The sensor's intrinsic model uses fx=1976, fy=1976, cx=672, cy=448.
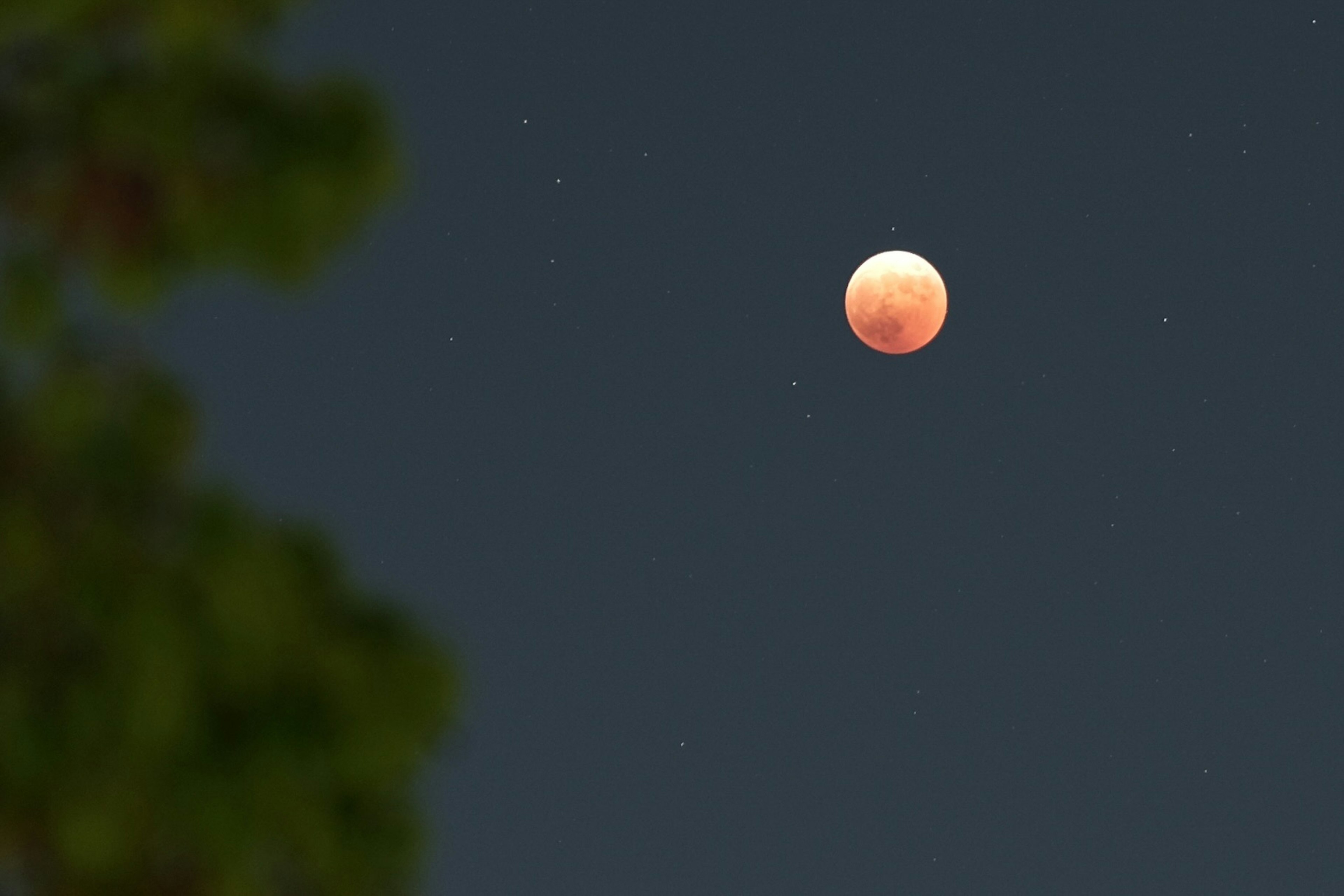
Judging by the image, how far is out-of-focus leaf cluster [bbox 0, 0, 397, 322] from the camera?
2520 millimetres

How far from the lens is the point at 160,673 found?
7.70ft

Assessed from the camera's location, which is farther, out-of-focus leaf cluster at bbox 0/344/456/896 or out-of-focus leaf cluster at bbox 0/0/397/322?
out-of-focus leaf cluster at bbox 0/0/397/322

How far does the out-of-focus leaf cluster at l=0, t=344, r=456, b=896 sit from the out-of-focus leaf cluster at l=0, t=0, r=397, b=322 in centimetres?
17

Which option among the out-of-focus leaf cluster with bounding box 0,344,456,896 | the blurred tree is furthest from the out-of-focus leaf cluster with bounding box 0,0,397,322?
the out-of-focus leaf cluster with bounding box 0,344,456,896

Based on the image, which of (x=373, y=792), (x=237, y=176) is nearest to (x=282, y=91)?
(x=237, y=176)

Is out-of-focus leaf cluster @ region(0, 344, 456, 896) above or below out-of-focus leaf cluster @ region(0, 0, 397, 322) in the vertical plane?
below

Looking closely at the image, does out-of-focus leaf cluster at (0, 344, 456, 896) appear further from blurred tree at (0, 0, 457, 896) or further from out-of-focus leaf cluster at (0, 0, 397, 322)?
out-of-focus leaf cluster at (0, 0, 397, 322)

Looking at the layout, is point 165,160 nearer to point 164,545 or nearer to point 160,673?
point 164,545

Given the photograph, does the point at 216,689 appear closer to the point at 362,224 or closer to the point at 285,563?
the point at 285,563

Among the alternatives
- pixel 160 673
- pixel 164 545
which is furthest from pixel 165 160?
pixel 160 673

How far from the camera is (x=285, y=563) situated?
2506mm

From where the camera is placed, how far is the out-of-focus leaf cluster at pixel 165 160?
8.27 feet

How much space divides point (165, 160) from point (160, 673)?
66 cm

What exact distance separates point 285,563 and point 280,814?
0.31 metres
